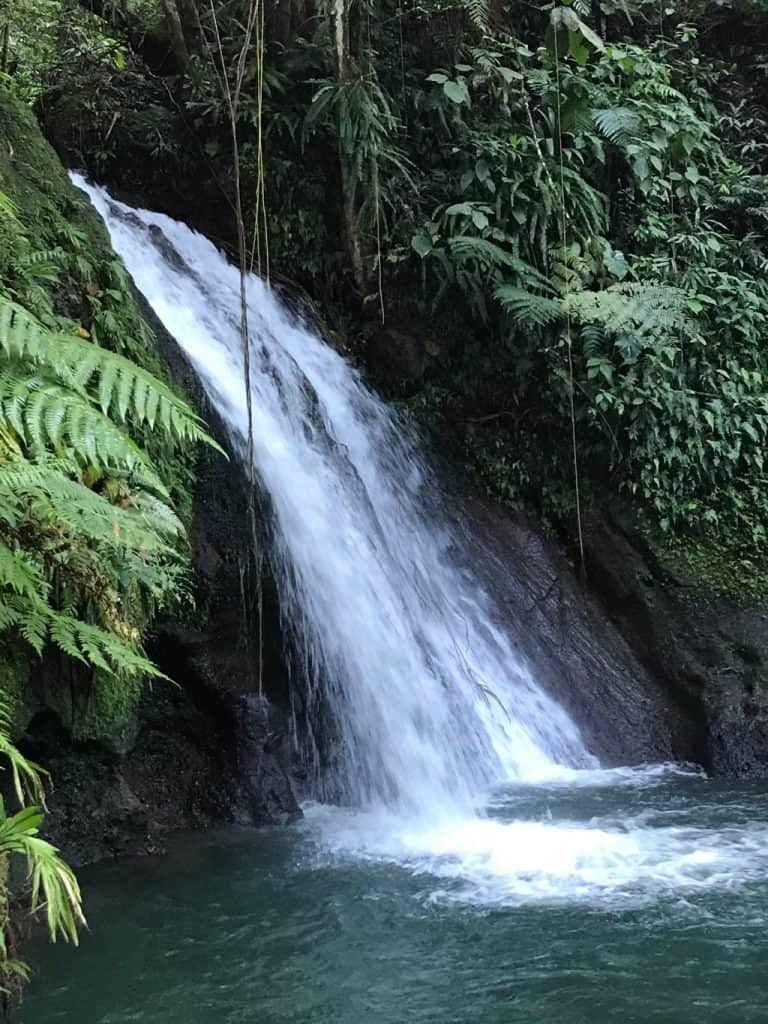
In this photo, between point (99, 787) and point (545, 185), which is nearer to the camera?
point (99, 787)

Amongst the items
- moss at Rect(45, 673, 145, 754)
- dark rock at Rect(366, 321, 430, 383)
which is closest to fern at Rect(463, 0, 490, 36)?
dark rock at Rect(366, 321, 430, 383)

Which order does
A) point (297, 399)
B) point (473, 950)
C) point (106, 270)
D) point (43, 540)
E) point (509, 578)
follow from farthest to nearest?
point (509, 578) → point (297, 399) → point (106, 270) → point (43, 540) → point (473, 950)

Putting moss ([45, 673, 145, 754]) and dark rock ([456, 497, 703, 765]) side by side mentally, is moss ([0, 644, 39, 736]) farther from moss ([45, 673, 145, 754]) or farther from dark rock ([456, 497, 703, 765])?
dark rock ([456, 497, 703, 765])

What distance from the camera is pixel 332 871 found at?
459 cm

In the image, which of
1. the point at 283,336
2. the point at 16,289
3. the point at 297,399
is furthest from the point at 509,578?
the point at 16,289

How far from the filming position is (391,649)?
6348 millimetres

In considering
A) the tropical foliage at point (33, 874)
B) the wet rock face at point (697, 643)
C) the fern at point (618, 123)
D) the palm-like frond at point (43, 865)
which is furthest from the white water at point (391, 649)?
the fern at point (618, 123)

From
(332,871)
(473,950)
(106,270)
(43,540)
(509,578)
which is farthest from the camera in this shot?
(509,578)

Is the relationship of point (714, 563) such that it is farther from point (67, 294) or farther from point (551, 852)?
point (67, 294)

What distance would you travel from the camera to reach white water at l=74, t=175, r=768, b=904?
4.77 metres

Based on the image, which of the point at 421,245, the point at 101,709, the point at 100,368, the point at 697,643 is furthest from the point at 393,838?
the point at 421,245

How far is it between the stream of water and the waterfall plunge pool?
0.05 feet

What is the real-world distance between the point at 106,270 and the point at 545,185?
4379mm

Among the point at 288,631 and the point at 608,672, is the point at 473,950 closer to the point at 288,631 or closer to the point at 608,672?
the point at 288,631
